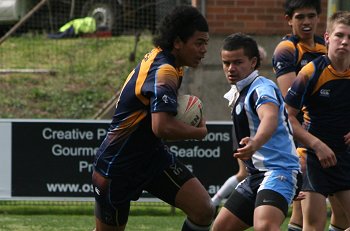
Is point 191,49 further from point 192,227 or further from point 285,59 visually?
point 285,59

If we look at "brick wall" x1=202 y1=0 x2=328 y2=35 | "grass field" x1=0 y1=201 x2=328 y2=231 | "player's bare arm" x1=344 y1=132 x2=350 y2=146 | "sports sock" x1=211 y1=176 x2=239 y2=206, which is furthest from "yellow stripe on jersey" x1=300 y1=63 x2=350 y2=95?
"brick wall" x1=202 y1=0 x2=328 y2=35

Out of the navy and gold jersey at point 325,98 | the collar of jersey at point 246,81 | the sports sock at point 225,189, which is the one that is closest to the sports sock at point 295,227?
the navy and gold jersey at point 325,98

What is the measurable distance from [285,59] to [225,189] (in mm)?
3166

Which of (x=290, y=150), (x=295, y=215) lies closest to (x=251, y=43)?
(x=290, y=150)

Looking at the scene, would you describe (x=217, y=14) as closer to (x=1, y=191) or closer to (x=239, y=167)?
(x=239, y=167)

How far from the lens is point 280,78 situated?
7992 mm

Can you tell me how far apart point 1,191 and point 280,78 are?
4.60 meters

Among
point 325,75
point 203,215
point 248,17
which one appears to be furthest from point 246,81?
point 248,17

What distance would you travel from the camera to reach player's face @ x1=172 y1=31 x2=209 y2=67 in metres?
6.70

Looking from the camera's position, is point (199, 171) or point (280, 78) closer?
point (280, 78)

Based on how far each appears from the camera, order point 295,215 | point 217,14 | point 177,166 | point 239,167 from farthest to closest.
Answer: point 217,14
point 239,167
point 295,215
point 177,166

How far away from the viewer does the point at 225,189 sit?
35.7ft

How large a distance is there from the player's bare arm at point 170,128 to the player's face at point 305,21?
190cm

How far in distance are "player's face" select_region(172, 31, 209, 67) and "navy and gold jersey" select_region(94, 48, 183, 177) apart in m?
0.09
